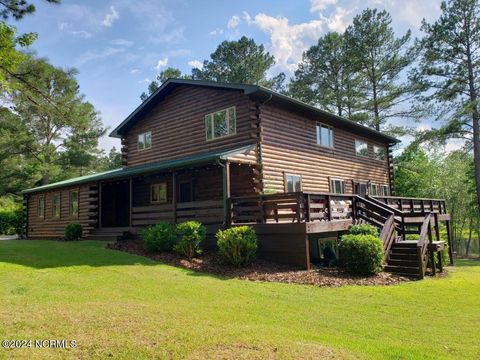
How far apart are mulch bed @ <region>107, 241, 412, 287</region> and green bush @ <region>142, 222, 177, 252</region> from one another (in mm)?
349

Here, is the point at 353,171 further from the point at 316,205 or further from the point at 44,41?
the point at 44,41

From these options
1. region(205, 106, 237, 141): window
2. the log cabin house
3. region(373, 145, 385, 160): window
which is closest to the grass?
the log cabin house

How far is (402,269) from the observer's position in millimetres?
12008

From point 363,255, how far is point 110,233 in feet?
39.8

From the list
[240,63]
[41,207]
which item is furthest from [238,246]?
[240,63]

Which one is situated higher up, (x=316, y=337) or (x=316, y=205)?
(x=316, y=205)

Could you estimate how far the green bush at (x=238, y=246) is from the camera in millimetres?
11719

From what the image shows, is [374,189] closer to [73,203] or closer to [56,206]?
[73,203]

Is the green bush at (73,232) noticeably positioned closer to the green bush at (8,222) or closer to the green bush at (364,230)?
the green bush at (364,230)

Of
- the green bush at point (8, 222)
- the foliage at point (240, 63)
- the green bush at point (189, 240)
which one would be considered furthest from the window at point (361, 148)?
the green bush at point (8, 222)

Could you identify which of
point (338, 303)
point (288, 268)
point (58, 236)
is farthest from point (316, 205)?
point (58, 236)

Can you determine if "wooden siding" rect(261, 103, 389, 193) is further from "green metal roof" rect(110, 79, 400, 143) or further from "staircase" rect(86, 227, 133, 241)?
"staircase" rect(86, 227, 133, 241)

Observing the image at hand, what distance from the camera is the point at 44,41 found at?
13672 mm

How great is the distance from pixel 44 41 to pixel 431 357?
1471 cm
